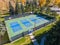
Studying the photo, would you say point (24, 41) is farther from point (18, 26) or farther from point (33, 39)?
point (18, 26)

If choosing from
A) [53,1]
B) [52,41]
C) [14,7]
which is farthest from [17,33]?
[53,1]

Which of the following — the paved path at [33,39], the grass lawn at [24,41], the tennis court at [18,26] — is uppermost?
the tennis court at [18,26]

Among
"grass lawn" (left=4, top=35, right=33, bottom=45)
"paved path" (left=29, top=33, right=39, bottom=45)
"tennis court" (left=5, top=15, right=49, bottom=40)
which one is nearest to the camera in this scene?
"grass lawn" (left=4, top=35, right=33, bottom=45)

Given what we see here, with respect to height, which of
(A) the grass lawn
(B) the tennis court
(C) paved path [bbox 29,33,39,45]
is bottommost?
(C) paved path [bbox 29,33,39,45]

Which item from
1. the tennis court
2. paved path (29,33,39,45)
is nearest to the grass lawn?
paved path (29,33,39,45)

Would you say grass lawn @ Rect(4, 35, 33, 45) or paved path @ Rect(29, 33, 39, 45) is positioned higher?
grass lawn @ Rect(4, 35, 33, 45)

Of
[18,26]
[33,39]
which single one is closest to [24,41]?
[33,39]

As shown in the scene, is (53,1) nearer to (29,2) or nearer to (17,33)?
(29,2)

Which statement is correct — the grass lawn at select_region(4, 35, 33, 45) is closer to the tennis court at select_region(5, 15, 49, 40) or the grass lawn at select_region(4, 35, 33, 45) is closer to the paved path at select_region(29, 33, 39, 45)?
the paved path at select_region(29, 33, 39, 45)

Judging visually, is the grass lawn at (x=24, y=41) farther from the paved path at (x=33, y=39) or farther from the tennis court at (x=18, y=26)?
the tennis court at (x=18, y=26)

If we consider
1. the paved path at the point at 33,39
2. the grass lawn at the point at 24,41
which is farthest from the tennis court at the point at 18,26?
the paved path at the point at 33,39

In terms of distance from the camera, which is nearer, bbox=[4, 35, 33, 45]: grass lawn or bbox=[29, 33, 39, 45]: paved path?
bbox=[4, 35, 33, 45]: grass lawn
